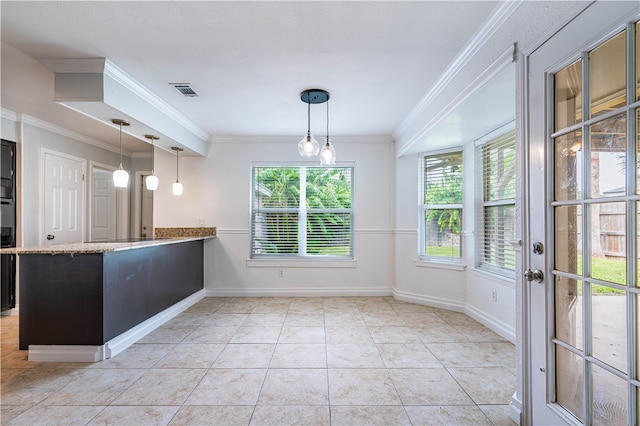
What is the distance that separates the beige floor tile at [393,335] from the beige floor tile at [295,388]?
0.88 meters

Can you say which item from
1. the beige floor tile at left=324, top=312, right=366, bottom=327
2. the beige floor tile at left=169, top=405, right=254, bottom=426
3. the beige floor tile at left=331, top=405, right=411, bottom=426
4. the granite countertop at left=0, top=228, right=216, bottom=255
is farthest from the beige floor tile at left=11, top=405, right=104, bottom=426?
the beige floor tile at left=324, top=312, right=366, bottom=327

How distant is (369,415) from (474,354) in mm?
1337

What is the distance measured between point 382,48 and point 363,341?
8.25 ft

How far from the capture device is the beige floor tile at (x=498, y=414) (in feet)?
5.94

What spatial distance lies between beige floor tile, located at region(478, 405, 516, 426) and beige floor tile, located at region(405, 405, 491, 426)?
3 centimetres

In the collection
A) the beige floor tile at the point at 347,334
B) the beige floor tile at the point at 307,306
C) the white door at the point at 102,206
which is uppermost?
the white door at the point at 102,206

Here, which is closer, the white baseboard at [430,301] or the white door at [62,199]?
the white baseboard at [430,301]

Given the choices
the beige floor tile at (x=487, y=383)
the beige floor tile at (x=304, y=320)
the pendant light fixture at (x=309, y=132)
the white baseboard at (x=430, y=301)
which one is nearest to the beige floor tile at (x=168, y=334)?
the beige floor tile at (x=304, y=320)

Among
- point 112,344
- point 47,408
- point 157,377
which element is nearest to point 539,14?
point 157,377

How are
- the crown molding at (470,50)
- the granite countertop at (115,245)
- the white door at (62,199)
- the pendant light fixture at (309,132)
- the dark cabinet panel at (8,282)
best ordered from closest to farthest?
the crown molding at (470,50)
the granite countertop at (115,245)
the pendant light fixture at (309,132)
the dark cabinet panel at (8,282)
the white door at (62,199)

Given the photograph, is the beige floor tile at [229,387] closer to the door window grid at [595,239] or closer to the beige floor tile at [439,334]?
the beige floor tile at [439,334]

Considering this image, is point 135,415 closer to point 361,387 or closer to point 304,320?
point 361,387

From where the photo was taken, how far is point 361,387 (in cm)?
218

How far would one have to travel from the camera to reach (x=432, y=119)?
311 centimetres
